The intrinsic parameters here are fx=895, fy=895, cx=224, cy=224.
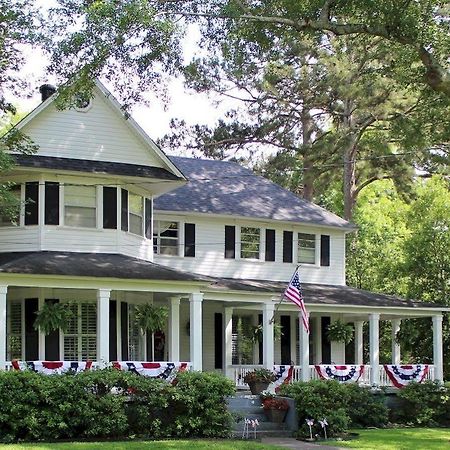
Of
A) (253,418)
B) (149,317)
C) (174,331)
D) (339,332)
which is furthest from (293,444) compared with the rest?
(339,332)

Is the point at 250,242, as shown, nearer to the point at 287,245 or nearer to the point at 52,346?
the point at 287,245

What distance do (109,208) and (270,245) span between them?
8.37 m

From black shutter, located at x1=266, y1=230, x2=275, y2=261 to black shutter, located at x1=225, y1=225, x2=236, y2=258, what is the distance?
1.33 meters

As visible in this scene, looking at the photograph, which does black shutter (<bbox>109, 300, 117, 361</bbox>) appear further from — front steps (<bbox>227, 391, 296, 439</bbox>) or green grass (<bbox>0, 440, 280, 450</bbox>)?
green grass (<bbox>0, 440, 280, 450</bbox>)

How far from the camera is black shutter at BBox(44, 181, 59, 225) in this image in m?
24.6

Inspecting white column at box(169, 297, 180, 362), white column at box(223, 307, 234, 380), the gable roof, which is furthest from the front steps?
the gable roof

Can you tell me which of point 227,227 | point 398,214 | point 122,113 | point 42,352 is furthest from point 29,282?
point 398,214

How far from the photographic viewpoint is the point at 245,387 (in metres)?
27.2

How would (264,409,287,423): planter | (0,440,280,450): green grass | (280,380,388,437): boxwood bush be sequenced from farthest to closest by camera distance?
1. (264,409,287,423): planter
2. (280,380,388,437): boxwood bush
3. (0,440,280,450): green grass

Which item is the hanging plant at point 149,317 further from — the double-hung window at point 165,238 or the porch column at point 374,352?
the porch column at point 374,352

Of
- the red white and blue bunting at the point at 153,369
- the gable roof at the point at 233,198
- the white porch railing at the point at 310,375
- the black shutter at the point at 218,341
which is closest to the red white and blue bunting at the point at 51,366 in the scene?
the red white and blue bunting at the point at 153,369

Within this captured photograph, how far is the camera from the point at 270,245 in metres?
32.1

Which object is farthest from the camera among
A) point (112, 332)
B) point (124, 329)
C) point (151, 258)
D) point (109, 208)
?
point (151, 258)

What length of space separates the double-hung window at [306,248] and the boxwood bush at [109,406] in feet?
40.3
